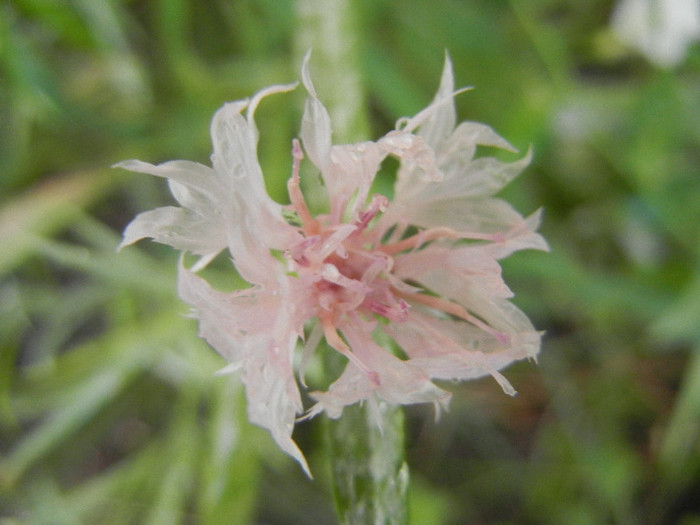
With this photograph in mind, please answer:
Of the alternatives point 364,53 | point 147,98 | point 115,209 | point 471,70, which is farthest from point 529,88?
point 115,209

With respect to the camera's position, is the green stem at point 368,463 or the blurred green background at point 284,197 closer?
the green stem at point 368,463

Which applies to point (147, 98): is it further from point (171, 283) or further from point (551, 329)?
point (551, 329)

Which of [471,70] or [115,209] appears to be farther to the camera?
[115,209]

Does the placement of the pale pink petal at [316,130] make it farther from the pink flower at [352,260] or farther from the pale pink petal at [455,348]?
the pale pink petal at [455,348]

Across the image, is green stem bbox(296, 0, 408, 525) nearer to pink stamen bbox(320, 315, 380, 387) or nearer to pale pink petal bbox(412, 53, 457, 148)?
pink stamen bbox(320, 315, 380, 387)

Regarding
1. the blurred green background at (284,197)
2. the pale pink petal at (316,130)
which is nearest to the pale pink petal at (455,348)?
the pale pink petal at (316,130)

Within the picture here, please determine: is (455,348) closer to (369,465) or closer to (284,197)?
(369,465)

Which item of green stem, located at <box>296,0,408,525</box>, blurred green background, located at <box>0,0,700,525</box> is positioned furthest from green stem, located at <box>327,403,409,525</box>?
blurred green background, located at <box>0,0,700,525</box>
